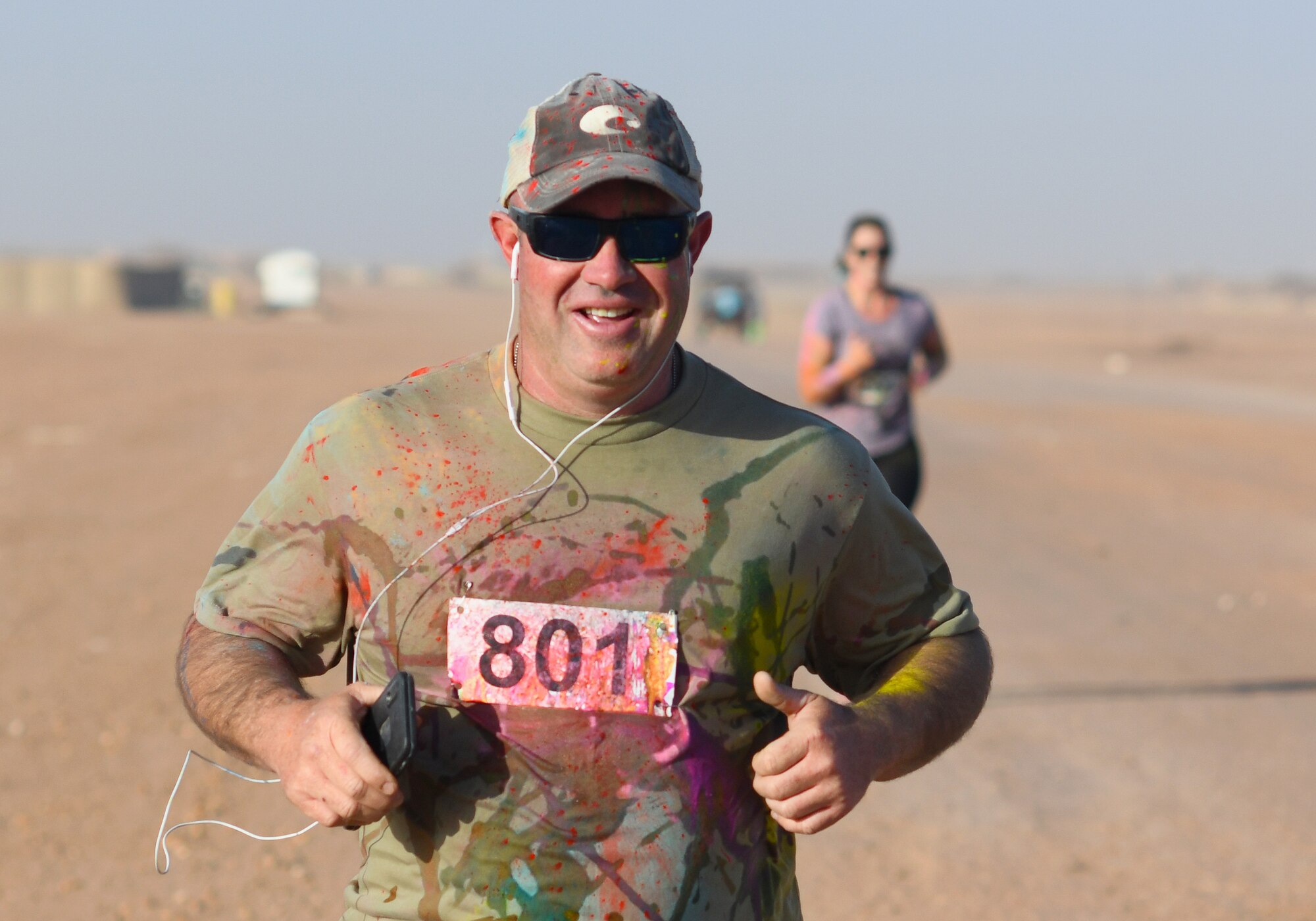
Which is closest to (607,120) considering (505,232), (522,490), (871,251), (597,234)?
(597,234)

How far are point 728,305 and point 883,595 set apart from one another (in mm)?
7221

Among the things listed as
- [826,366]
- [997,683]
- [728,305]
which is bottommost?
[997,683]

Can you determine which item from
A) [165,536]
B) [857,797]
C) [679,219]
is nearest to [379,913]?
[857,797]

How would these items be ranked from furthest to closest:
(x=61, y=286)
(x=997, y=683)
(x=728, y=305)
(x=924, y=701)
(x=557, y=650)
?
(x=61, y=286) < (x=728, y=305) < (x=997, y=683) < (x=924, y=701) < (x=557, y=650)

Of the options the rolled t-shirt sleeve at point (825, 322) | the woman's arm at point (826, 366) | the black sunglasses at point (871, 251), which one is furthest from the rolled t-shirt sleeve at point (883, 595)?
the black sunglasses at point (871, 251)

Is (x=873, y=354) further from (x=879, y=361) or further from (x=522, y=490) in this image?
(x=522, y=490)

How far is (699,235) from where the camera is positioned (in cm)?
261

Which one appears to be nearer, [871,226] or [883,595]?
[883,595]

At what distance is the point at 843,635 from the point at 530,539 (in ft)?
1.83

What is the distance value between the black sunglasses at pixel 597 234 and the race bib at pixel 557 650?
0.53 metres

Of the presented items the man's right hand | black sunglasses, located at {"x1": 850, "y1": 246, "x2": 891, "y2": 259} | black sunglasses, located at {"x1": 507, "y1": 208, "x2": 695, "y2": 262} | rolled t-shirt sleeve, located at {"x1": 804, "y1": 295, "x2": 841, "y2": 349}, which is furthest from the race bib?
black sunglasses, located at {"x1": 850, "y1": 246, "x2": 891, "y2": 259}

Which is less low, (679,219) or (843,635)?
(679,219)

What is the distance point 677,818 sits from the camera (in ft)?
7.76

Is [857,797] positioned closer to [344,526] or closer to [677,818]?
[677,818]
